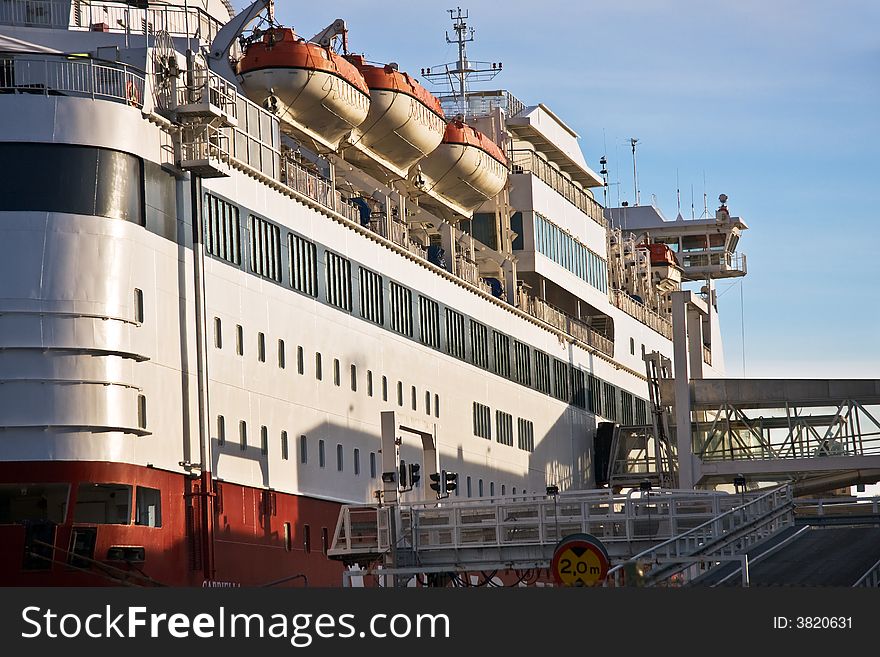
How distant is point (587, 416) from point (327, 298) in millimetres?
32600

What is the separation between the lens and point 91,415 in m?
45.3

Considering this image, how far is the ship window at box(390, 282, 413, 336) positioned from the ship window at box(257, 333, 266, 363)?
36.4 ft

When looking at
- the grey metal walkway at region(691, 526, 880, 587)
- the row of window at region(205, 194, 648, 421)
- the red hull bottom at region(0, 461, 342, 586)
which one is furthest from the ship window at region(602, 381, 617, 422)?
the red hull bottom at region(0, 461, 342, 586)

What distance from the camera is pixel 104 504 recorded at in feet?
152

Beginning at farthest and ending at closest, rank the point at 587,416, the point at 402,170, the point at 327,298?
the point at 587,416 → the point at 402,170 → the point at 327,298

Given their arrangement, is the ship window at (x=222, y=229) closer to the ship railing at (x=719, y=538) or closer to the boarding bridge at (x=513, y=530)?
the boarding bridge at (x=513, y=530)

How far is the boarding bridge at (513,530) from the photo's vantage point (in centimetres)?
4778

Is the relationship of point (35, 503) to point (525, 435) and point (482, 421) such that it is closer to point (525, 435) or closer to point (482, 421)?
point (482, 421)

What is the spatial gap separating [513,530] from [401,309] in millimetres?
16086

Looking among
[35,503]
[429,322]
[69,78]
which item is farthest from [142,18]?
[35,503]

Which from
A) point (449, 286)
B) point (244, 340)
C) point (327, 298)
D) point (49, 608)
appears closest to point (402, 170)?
point (449, 286)

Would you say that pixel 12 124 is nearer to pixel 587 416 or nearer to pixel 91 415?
pixel 91 415

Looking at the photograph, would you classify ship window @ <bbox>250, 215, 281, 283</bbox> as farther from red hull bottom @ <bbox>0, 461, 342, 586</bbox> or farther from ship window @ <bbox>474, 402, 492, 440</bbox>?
ship window @ <bbox>474, 402, 492, 440</bbox>

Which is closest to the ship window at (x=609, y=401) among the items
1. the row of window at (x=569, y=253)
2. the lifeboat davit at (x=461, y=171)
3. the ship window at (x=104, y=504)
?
the row of window at (x=569, y=253)
